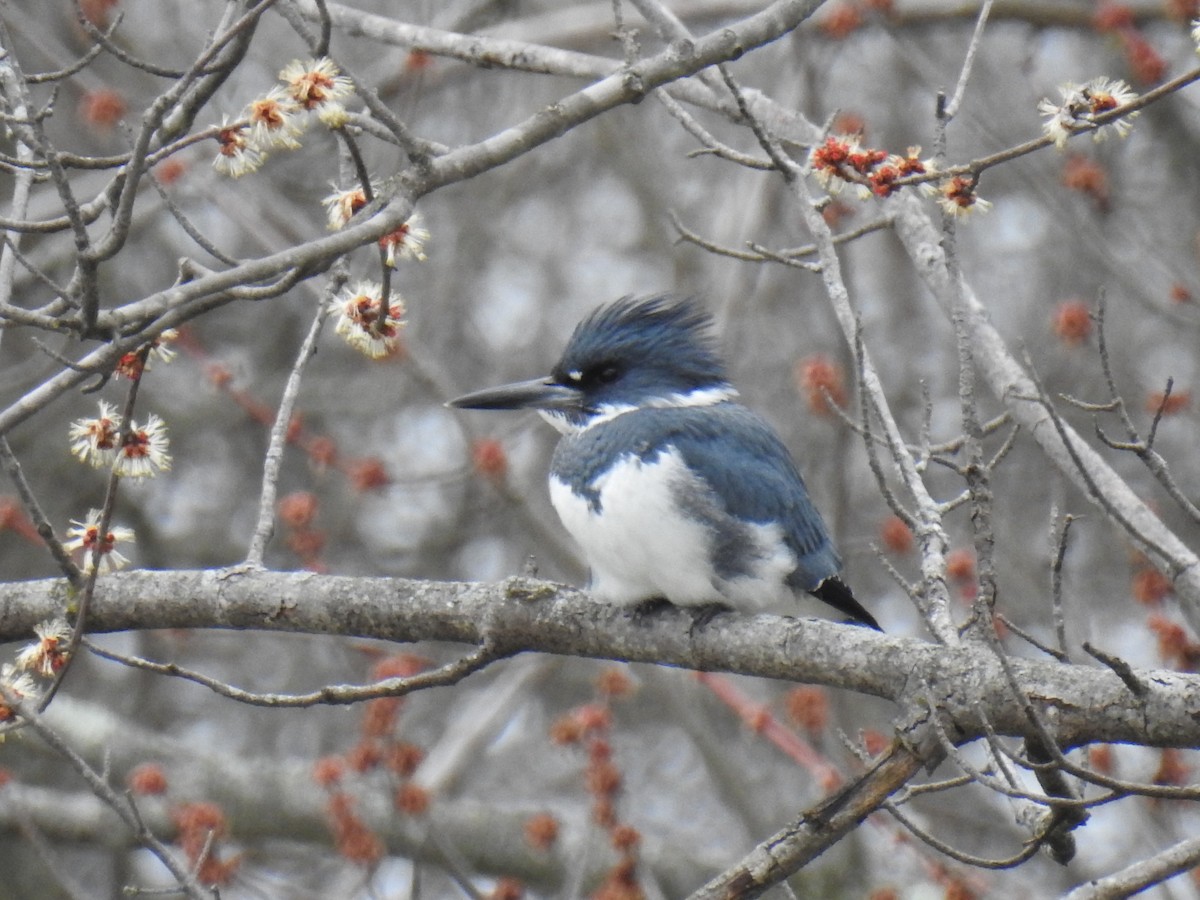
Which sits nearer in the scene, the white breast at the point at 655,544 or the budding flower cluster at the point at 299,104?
the budding flower cluster at the point at 299,104

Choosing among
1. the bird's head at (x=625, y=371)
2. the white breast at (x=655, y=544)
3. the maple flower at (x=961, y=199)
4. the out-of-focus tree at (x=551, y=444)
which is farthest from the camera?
the bird's head at (x=625, y=371)

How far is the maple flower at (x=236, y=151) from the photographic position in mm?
2309

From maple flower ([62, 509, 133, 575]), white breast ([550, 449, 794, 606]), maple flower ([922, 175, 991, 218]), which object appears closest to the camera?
maple flower ([922, 175, 991, 218])

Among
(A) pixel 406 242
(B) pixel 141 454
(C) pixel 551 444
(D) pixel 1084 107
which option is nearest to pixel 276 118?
(A) pixel 406 242

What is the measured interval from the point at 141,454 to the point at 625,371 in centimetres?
140

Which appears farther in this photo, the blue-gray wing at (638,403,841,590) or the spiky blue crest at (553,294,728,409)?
the spiky blue crest at (553,294,728,409)

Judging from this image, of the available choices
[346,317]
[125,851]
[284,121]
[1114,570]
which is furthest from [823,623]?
[1114,570]

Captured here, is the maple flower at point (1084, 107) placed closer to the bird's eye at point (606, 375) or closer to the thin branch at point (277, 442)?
the thin branch at point (277, 442)

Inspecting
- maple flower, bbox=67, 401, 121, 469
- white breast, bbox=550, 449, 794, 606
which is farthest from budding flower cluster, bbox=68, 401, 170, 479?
white breast, bbox=550, 449, 794, 606

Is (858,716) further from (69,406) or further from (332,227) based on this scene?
(332,227)

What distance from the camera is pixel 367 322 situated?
8.04ft

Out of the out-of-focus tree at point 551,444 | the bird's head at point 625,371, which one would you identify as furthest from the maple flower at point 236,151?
the bird's head at point 625,371

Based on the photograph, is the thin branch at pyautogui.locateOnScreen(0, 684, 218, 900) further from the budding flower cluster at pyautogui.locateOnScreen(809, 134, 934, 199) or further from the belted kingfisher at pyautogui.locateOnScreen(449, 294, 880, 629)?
the budding flower cluster at pyautogui.locateOnScreen(809, 134, 934, 199)

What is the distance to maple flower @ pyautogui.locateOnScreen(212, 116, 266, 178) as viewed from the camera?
2309 millimetres
